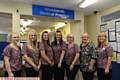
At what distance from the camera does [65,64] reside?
397cm

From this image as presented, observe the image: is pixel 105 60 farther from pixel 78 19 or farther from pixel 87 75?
pixel 78 19

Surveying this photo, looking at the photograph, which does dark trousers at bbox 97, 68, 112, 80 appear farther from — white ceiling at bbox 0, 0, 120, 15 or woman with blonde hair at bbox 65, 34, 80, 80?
white ceiling at bbox 0, 0, 120, 15

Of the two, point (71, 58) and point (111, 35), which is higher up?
point (111, 35)

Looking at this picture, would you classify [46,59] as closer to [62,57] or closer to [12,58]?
[62,57]

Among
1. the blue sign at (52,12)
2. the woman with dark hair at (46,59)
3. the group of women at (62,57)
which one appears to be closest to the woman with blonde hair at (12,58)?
the group of women at (62,57)

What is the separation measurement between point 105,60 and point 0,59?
2.61 meters

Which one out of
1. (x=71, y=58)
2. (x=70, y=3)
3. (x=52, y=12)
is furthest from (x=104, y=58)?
(x=52, y=12)

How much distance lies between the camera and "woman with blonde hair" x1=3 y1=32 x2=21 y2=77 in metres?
3.24

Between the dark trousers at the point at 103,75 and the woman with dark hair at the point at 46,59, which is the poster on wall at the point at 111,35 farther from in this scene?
the woman with dark hair at the point at 46,59

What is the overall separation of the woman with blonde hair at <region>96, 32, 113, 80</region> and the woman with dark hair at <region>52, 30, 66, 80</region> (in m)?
0.72

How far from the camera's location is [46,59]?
371cm

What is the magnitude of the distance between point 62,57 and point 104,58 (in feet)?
2.70

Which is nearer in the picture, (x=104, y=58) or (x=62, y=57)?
(x=104, y=58)

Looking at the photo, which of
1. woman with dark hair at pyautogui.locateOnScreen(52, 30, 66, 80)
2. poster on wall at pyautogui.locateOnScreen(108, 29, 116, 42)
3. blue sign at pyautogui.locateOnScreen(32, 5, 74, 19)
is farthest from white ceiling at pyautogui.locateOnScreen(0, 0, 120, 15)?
woman with dark hair at pyautogui.locateOnScreen(52, 30, 66, 80)
